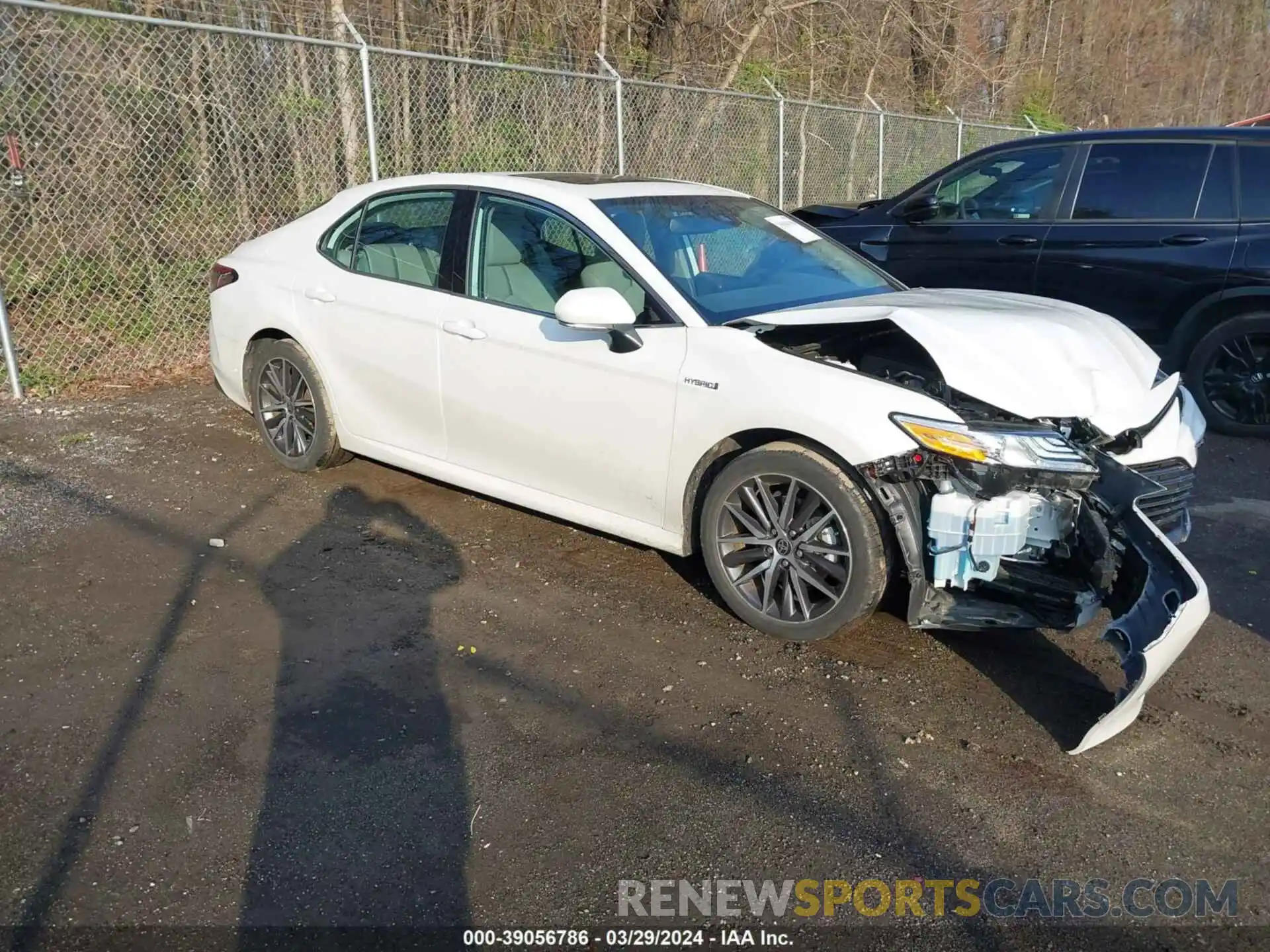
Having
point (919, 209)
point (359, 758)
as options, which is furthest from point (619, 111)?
point (359, 758)

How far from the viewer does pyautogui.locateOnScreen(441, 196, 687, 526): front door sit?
4.13 metres

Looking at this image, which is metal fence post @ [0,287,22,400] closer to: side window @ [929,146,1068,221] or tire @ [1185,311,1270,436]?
side window @ [929,146,1068,221]

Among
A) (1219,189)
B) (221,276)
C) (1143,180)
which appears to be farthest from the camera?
(1143,180)

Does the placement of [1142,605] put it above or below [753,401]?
below

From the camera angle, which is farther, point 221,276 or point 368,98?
point 368,98

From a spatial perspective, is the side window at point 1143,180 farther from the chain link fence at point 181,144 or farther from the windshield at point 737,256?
the chain link fence at point 181,144

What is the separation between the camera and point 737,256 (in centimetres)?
469

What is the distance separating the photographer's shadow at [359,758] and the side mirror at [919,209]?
187 inches

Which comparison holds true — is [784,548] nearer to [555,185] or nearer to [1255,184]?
[555,185]

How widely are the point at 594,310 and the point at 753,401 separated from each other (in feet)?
2.35

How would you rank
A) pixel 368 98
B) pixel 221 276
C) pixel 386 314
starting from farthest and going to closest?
pixel 368 98
pixel 221 276
pixel 386 314

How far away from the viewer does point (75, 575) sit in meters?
4.46

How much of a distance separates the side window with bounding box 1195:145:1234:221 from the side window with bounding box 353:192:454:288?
16.0ft

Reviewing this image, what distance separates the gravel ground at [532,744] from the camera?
2.65m
